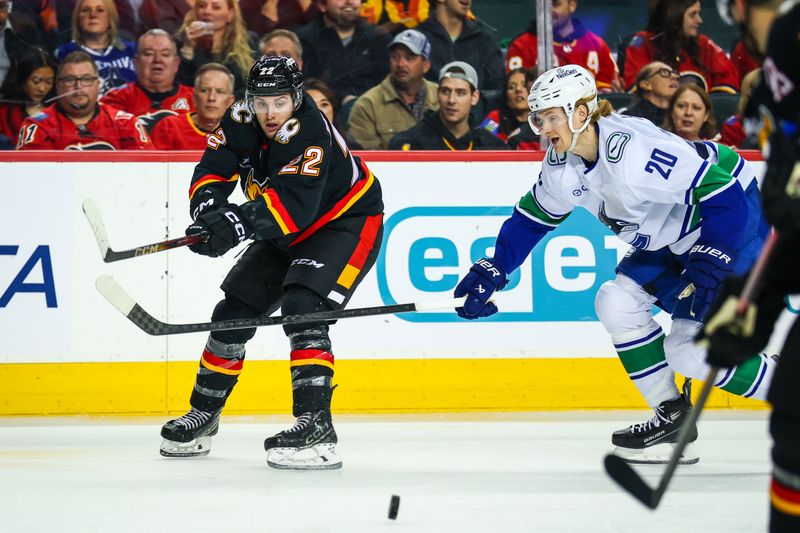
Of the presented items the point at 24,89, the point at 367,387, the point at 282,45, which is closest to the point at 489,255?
the point at 367,387

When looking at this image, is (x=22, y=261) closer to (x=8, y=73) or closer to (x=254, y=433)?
(x=8, y=73)

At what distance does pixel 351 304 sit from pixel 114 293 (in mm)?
1535

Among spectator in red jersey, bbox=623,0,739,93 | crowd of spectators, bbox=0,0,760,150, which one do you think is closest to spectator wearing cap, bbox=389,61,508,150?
crowd of spectators, bbox=0,0,760,150

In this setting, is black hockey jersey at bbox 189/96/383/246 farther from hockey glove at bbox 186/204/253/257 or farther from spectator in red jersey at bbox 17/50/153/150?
spectator in red jersey at bbox 17/50/153/150

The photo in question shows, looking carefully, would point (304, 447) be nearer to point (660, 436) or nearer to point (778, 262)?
point (660, 436)

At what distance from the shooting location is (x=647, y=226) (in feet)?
11.4

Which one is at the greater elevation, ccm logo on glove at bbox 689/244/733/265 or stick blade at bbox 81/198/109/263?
ccm logo on glove at bbox 689/244/733/265

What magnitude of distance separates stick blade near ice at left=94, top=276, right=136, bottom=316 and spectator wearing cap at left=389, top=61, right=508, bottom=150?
71.6 inches

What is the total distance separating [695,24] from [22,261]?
3.11 meters

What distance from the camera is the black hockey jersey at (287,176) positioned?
343cm

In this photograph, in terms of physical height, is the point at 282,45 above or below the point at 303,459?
above

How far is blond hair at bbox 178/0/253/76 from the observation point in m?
5.12

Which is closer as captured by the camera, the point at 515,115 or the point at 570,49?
the point at 515,115

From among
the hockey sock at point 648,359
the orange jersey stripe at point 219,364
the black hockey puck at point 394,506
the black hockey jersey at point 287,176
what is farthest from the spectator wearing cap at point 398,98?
the black hockey puck at point 394,506
